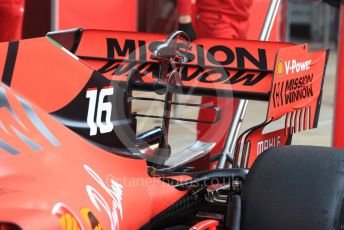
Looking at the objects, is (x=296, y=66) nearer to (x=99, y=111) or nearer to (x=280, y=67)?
(x=280, y=67)

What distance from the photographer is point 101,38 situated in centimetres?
275

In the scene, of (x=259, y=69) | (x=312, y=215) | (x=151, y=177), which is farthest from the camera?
(x=259, y=69)

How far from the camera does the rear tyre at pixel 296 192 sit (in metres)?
1.85

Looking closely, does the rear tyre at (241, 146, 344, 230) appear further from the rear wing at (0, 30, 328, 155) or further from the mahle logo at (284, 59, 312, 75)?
the mahle logo at (284, 59, 312, 75)

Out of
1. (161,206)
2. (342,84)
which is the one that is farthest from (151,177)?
(342,84)

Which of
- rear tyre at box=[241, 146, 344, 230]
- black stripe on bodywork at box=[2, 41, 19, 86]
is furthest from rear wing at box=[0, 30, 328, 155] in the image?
black stripe on bodywork at box=[2, 41, 19, 86]

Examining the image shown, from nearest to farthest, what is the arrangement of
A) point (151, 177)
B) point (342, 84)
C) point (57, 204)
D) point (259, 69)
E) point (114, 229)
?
point (57, 204), point (114, 229), point (151, 177), point (259, 69), point (342, 84)

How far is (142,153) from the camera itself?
6.86 ft

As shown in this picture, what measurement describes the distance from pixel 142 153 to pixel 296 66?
75 cm

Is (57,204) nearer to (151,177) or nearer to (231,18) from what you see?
(151,177)

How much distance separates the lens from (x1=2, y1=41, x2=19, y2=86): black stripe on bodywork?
5.50 ft

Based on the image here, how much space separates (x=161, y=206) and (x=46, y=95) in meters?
0.44

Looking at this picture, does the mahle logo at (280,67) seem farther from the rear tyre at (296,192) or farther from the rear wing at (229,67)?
the rear tyre at (296,192)

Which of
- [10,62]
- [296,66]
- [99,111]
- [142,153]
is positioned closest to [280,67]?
[296,66]
